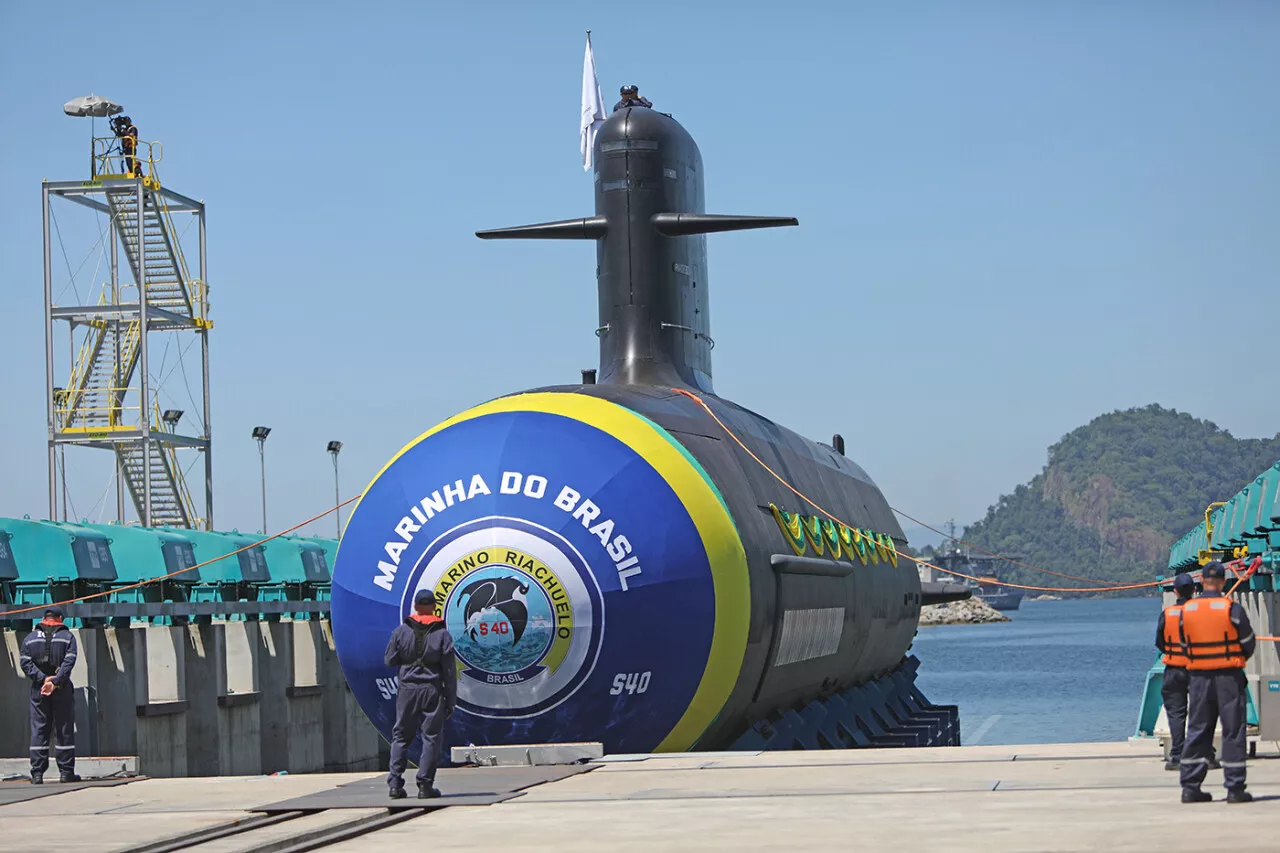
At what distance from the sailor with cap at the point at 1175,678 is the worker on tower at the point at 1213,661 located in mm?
219

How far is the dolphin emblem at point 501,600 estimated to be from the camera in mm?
15133

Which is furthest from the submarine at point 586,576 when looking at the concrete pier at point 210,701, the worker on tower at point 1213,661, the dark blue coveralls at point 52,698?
the concrete pier at point 210,701

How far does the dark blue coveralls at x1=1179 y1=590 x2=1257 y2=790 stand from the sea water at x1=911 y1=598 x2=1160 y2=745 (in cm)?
3809

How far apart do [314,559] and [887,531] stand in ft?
44.3

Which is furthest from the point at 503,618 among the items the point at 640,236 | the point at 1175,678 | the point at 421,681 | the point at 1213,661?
the point at 640,236

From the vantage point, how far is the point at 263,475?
58.1 meters

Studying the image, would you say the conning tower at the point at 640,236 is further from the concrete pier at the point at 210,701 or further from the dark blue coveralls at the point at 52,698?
the dark blue coveralls at the point at 52,698

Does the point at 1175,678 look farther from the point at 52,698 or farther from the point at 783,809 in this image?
the point at 52,698

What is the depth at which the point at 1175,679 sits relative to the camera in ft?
43.6

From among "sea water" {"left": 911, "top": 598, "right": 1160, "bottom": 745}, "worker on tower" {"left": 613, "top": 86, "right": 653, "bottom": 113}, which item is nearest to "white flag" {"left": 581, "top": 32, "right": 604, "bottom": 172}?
"worker on tower" {"left": 613, "top": 86, "right": 653, "bottom": 113}

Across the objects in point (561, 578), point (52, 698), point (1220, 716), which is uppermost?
point (561, 578)

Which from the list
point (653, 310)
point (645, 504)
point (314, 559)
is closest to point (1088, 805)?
point (645, 504)

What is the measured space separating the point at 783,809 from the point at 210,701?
15858 millimetres

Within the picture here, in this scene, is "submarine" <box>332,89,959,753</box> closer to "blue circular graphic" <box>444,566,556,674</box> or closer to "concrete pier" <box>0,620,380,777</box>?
"blue circular graphic" <box>444,566,556,674</box>
